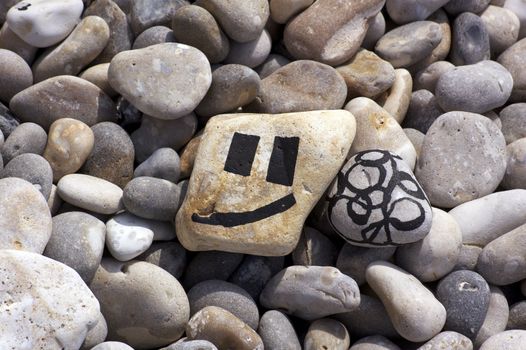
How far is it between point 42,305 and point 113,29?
4.47ft

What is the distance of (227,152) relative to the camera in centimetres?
263

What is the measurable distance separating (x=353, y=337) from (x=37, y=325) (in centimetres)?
114

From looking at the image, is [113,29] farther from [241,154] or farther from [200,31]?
[241,154]

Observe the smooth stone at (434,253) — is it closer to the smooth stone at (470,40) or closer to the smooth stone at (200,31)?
the smooth stone at (470,40)

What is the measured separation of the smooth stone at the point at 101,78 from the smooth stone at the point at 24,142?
0.32m

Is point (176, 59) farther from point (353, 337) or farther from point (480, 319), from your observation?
point (480, 319)

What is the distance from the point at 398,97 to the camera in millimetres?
3043

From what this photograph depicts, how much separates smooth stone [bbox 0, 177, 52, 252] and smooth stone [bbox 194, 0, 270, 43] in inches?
39.7

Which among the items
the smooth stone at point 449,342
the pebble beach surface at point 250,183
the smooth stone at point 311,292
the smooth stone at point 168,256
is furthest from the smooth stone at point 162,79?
the smooth stone at point 449,342

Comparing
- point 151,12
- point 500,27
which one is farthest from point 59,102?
point 500,27

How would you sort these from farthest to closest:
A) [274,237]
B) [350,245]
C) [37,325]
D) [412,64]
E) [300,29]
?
1. [412,64]
2. [300,29]
3. [350,245]
4. [274,237]
5. [37,325]

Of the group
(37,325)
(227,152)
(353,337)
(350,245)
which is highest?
(227,152)

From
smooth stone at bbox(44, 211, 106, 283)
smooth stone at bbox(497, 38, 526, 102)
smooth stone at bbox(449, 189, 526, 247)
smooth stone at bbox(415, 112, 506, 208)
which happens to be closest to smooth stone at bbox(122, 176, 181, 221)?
smooth stone at bbox(44, 211, 106, 283)

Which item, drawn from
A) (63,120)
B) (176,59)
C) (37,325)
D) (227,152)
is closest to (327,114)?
(227,152)
